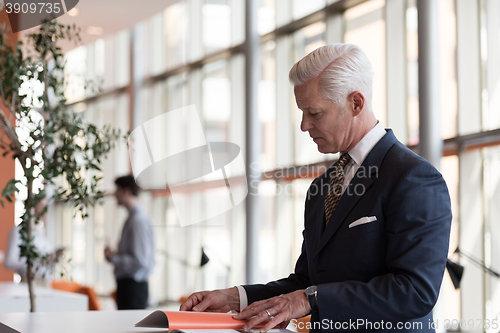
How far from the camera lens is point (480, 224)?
4199 mm

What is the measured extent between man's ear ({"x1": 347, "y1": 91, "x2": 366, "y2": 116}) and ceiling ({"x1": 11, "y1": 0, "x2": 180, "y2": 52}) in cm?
619

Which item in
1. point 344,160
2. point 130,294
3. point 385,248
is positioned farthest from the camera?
point 130,294

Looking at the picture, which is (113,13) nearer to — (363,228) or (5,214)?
(5,214)

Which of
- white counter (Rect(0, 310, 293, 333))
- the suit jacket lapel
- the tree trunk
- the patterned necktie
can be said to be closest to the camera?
white counter (Rect(0, 310, 293, 333))

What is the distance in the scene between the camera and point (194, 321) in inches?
47.1

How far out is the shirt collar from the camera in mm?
1515

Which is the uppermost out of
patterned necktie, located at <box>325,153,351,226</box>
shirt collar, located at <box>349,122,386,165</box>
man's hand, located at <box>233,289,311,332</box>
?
shirt collar, located at <box>349,122,386,165</box>

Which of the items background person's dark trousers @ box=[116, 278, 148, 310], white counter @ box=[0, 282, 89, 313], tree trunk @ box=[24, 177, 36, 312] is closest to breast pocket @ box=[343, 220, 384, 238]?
tree trunk @ box=[24, 177, 36, 312]

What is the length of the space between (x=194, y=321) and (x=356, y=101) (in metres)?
0.72

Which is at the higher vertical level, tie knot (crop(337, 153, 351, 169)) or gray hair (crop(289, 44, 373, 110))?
gray hair (crop(289, 44, 373, 110))

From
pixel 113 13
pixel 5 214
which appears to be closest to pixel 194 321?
pixel 5 214

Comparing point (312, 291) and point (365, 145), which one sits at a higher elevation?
point (365, 145)

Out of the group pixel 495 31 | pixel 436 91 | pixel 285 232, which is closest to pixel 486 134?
pixel 436 91

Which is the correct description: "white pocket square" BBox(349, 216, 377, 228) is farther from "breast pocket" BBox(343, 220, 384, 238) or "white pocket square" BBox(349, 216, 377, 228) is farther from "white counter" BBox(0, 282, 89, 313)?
"white counter" BBox(0, 282, 89, 313)
